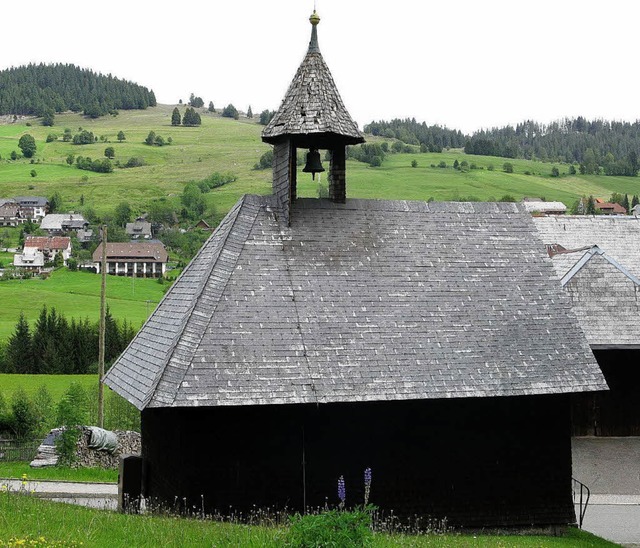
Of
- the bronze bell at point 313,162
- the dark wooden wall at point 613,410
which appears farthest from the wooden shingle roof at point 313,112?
the dark wooden wall at point 613,410

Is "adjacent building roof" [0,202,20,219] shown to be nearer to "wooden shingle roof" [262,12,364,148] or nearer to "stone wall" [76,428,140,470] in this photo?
"stone wall" [76,428,140,470]

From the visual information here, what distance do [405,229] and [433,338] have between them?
2.91m

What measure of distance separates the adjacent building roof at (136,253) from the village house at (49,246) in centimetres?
1310

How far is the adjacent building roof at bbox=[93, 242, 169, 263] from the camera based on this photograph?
334ft

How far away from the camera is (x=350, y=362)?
15.6 meters

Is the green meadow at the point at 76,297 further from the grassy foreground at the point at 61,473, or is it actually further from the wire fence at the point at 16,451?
the grassy foreground at the point at 61,473

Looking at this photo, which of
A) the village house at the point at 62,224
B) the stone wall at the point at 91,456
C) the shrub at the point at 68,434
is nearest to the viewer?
the shrub at the point at 68,434

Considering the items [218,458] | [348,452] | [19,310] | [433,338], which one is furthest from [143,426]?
[19,310]

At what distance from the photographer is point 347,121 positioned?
18.0m

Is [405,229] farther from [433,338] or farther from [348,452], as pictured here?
[348,452]

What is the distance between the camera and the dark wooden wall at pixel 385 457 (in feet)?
49.3

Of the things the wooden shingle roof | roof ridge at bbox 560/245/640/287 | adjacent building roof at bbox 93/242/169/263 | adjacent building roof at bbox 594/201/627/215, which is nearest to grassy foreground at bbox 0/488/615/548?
the wooden shingle roof

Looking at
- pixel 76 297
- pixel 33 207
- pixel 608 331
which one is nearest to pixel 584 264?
pixel 608 331

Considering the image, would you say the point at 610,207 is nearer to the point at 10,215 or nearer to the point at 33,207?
the point at 33,207
